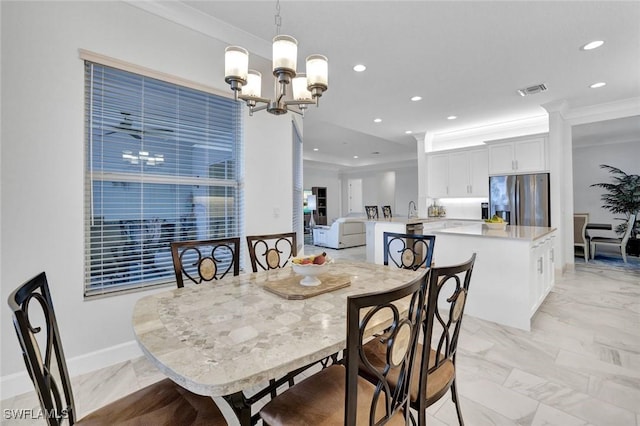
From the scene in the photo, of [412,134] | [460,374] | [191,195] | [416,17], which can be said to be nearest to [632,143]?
[412,134]

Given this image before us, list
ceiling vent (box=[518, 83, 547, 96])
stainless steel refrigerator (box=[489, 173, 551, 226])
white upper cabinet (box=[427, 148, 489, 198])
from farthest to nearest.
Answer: white upper cabinet (box=[427, 148, 489, 198]) → stainless steel refrigerator (box=[489, 173, 551, 226]) → ceiling vent (box=[518, 83, 547, 96])

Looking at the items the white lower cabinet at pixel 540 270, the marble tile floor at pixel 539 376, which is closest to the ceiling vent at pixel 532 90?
the white lower cabinet at pixel 540 270

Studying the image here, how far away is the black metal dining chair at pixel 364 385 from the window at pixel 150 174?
184 cm

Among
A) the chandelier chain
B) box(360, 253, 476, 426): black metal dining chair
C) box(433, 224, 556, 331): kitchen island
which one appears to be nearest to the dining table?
box(360, 253, 476, 426): black metal dining chair

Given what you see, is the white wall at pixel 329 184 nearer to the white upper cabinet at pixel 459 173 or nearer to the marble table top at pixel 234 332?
the white upper cabinet at pixel 459 173

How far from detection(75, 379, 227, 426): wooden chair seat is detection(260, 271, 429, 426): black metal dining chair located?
20 cm

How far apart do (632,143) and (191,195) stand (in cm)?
976

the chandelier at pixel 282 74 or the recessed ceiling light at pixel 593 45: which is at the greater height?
the recessed ceiling light at pixel 593 45

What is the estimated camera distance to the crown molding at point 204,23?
91.3 inches

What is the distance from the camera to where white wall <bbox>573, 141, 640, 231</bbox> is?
695 cm

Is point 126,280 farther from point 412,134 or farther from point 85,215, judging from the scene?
point 412,134

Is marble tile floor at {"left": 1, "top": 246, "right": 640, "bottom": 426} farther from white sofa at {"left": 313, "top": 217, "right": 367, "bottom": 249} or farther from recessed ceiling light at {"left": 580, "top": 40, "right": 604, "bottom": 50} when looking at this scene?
white sofa at {"left": 313, "top": 217, "right": 367, "bottom": 249}

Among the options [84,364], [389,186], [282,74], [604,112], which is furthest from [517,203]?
[389,186]

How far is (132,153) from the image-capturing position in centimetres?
229
